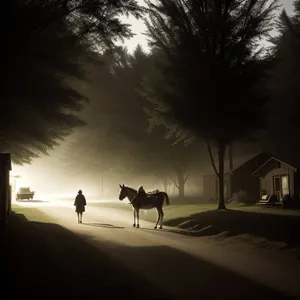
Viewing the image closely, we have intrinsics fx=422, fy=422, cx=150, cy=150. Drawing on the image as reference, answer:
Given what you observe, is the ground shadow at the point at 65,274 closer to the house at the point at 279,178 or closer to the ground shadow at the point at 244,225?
the ground shadow at the point at 244,225

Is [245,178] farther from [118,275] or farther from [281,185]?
[118,275]

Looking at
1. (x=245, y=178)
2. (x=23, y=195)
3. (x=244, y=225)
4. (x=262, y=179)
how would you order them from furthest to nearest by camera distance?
(x=23, y=195) → (x=245, y=178) → (x=262, y=179) → (x=244, y=225)

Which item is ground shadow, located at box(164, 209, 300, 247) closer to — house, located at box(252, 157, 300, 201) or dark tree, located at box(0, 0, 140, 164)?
dark tree, located at box(0, 0, 140, 164)

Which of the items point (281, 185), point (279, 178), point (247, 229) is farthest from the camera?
point (279, 178)

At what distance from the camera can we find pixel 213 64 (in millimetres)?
24391

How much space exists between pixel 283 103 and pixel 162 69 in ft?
95.8

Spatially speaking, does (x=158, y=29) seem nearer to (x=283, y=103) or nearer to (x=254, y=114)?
(x=254, y=114)

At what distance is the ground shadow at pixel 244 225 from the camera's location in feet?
51.9

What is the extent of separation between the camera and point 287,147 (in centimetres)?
5375

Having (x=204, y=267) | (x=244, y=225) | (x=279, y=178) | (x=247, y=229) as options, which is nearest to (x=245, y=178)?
(x=279, y=178)

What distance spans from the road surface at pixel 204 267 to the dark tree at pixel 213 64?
33.6ft

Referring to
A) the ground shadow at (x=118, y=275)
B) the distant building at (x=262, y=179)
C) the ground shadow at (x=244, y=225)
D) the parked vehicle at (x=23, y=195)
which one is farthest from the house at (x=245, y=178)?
the parked vehicle at (x=23, y=195)

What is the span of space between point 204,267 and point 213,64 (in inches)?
631

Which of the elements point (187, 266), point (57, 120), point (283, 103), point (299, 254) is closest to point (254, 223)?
point (299, 254)
